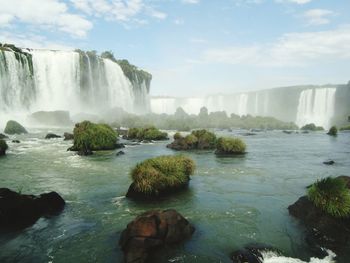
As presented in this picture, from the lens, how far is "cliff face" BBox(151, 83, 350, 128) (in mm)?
120000

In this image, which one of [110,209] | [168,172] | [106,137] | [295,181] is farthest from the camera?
[106,137]

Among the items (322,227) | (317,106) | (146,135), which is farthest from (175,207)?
(317,106)

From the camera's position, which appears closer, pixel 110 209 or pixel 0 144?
pixel 110 209

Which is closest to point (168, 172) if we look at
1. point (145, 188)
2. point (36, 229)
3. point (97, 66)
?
point (145, 188)

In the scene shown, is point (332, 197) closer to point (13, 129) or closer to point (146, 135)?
point (146, 135)

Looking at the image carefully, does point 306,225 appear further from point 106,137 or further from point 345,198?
point 106,137

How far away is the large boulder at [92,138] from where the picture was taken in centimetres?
Result: 3819

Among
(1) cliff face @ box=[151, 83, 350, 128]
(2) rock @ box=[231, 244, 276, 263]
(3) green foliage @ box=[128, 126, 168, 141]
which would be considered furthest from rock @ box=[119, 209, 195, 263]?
(1) cliff face @ box=[151, 83, 350, 128]

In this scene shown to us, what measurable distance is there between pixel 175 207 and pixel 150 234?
16.7 ft

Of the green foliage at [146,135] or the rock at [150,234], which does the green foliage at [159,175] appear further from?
the green foliage at [146,135]

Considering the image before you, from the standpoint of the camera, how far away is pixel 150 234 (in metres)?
11.2

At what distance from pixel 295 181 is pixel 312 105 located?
112738 mm

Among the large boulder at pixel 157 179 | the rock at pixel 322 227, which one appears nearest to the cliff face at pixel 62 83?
the large boulder at pixel 157 179

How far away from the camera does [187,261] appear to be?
35.0 ft
